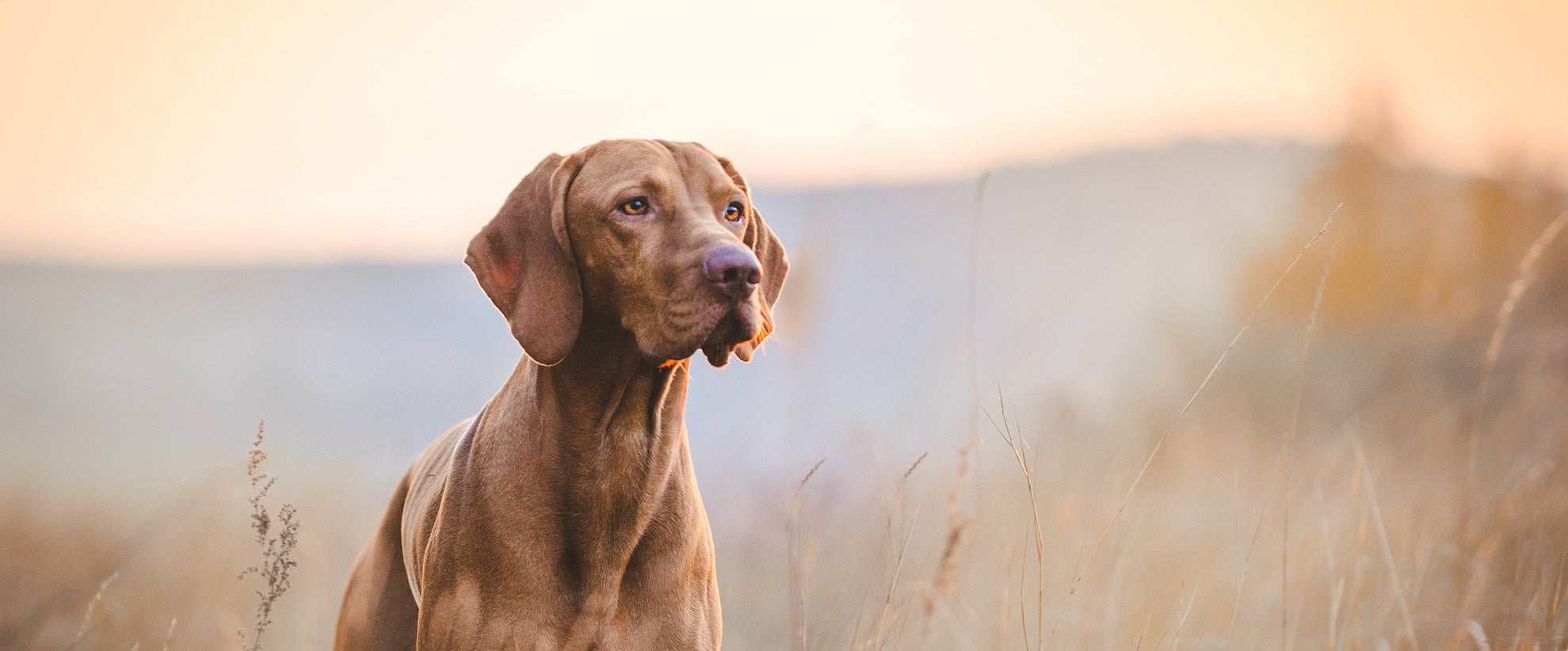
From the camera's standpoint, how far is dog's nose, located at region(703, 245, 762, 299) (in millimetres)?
2547

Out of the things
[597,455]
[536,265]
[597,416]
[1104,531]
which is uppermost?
[536,265]

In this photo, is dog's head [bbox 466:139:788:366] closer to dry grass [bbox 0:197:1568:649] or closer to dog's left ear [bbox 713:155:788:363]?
dog's left ear [bbox 713:155:788:363]

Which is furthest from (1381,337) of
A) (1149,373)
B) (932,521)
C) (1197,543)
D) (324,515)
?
(324,515)

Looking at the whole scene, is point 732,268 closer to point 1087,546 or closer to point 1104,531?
point 1104,531

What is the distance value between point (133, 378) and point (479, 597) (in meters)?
7.89

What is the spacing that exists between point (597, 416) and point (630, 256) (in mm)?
494

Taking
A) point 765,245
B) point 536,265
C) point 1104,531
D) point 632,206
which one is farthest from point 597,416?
point 1104,531

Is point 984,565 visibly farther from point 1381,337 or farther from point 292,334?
point 1381,337

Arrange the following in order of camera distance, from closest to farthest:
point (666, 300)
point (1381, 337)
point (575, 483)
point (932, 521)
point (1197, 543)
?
point (666, 300) < point (575, 483) < point (1197, 543) < point (932, 521) < point (1381, 337)

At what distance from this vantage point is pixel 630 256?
9.24 ft

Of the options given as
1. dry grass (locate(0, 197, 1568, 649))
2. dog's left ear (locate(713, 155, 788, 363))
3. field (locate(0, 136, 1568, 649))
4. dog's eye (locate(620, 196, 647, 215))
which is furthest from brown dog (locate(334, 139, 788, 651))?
field (locate(0, 136, 1568, 649))

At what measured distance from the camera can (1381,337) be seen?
35.2 feet

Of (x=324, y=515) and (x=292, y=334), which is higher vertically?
(x=292, y=334)

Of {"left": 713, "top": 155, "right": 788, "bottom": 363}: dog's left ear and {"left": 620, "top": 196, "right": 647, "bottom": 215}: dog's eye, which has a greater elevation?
{"left": 620, "top": 196, "right": 647, "bottom": 215}: dog's eye
